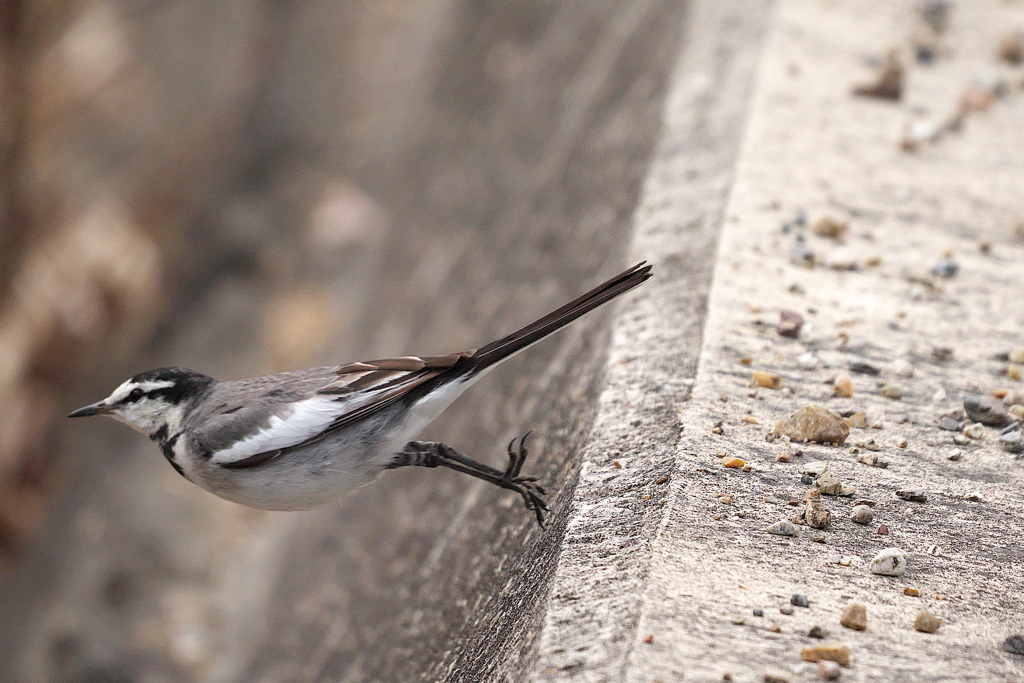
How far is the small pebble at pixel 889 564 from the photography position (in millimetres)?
2053

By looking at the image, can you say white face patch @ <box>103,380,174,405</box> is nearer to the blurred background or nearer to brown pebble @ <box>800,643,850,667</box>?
the blurred background

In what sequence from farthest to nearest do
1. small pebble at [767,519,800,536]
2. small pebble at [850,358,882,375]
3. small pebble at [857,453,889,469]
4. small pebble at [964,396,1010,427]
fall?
small pebble at [850,358,882,375], small pebble at [964,396,1010,427], small pebble at [857,453,889,469], small pebble at [767,519,800,536]

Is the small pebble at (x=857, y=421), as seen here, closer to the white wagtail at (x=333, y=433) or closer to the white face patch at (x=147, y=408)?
the white wagtail at (x=333, y=433)

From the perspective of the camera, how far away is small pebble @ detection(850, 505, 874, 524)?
2.21 metres

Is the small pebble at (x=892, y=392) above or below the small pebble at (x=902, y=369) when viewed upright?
below

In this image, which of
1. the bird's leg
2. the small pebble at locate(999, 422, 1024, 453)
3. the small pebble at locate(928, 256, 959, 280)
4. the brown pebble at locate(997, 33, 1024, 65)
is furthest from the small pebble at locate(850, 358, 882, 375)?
the brown pebble at locate(997, 33, 1024, 65)

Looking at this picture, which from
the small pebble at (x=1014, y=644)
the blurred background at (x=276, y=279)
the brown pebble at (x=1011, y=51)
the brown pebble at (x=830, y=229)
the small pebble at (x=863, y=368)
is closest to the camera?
the small pebble at (x=1014, y=644)

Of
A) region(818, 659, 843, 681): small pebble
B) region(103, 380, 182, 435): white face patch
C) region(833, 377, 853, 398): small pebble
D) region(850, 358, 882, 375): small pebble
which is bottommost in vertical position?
region(818, 659, 843, 681): small pebble

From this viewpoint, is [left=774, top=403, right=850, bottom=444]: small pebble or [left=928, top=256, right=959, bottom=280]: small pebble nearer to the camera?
[left=774, top=403, right=850, bottom=444]: small pebble

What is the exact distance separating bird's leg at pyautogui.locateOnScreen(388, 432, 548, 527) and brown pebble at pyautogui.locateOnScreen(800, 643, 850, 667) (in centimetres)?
102

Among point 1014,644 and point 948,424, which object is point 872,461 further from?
point 1014,644

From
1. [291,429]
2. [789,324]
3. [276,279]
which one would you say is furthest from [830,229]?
[276,279]

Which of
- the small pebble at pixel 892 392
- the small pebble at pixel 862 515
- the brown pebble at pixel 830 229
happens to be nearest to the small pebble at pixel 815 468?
the small pebble at pixel 862 515

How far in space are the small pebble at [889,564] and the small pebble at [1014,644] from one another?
0.84 ft
